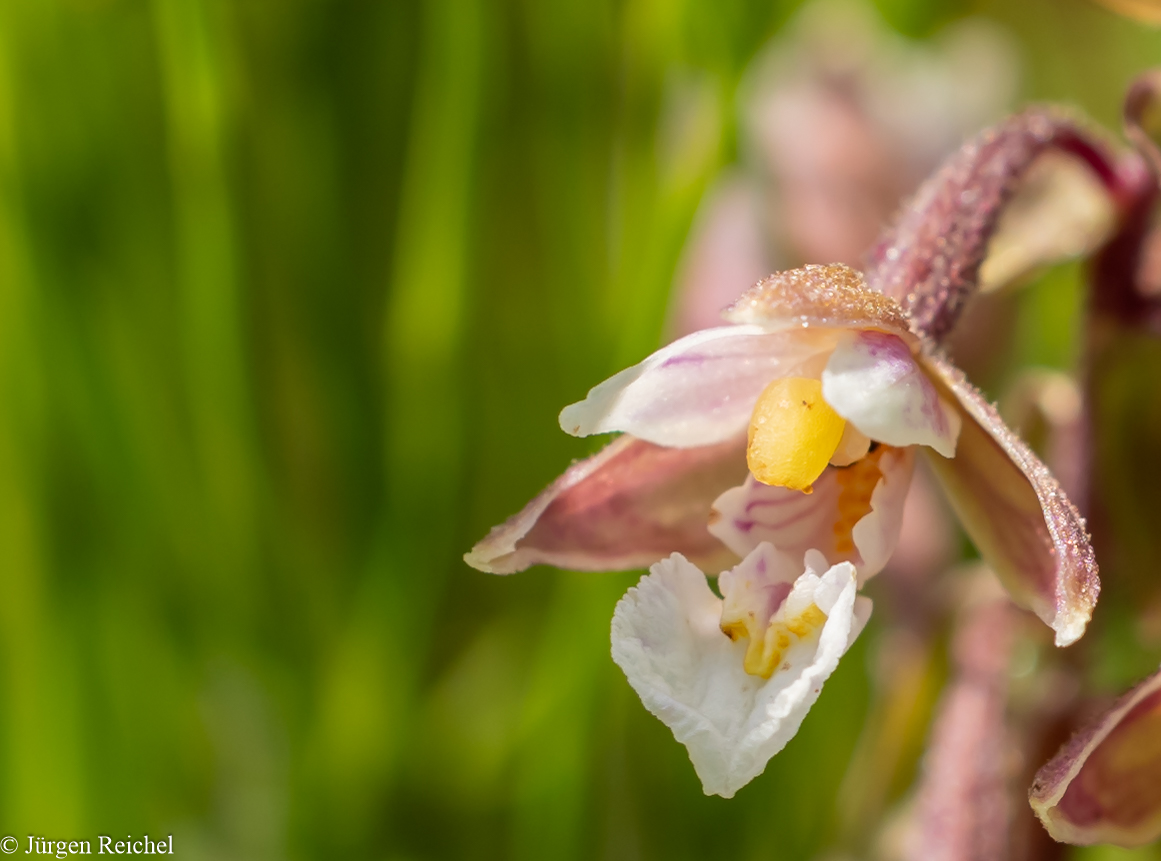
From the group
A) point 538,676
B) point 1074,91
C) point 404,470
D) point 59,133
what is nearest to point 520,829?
point 538,676

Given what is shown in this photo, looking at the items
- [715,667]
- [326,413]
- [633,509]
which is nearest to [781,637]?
[715,667]

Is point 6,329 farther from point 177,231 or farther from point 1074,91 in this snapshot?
point 1074,91

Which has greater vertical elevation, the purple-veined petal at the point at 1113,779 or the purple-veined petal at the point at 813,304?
the purple-veined petal at the point at 813,304

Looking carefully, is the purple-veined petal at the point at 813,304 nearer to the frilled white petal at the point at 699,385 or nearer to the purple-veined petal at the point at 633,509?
the frilled white petal at the point at 699,385

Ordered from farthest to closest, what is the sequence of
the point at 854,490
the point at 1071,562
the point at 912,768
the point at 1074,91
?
the point at 1074,91 < the point at 912,768 < the point at 854,490 < the point at 1071,562

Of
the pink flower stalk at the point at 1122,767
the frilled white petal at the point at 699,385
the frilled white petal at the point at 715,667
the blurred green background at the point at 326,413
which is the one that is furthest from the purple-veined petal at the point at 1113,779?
the blurred green background at the point at 326,413

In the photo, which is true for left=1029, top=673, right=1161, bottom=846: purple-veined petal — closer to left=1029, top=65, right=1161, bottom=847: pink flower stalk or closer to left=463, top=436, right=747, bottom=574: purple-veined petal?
left=1029, top=65, right=1161, bottom=847: pink flower stalk

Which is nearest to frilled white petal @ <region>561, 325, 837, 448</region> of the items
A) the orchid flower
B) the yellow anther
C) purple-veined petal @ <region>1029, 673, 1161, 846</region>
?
the orchid flower
